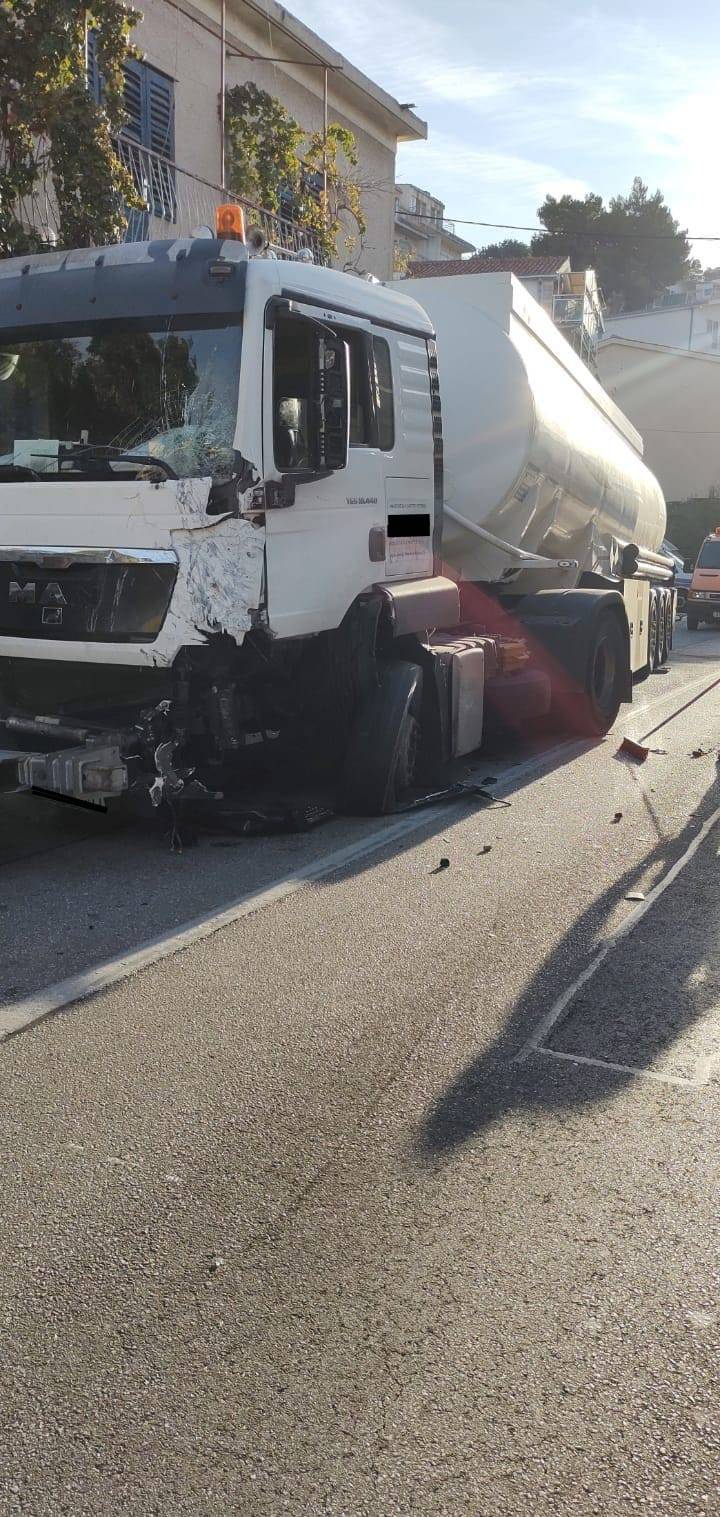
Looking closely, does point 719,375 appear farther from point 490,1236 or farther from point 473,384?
point 490,1236

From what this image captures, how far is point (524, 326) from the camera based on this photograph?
1053 cm

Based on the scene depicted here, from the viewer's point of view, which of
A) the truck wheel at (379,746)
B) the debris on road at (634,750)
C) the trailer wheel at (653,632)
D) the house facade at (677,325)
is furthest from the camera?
the house facade at (677,325)

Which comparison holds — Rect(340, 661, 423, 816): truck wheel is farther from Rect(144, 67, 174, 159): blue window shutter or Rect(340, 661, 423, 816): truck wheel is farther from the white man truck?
Rect(144, 67, 174, 159): blue window shutter

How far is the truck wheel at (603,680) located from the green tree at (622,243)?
66.9 meters

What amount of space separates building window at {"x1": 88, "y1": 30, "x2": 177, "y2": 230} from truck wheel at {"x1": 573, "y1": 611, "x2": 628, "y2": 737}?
7291mm

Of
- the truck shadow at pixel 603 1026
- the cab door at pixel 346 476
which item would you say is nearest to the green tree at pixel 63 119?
the cab door at pixel 346 476

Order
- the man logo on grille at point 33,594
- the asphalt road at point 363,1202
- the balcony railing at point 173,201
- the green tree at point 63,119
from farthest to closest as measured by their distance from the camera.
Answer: the balcony railing at point 173,201 < the green tree at point 63,119 < the man logo on grille at point 33,594 < the asphalt road at point 363,1202

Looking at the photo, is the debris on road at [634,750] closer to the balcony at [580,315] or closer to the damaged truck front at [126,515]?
the damaged truck front at [126,515]

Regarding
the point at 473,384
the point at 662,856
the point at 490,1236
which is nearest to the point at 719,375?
the point at 473,384

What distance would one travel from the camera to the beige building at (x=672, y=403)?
5034 cm

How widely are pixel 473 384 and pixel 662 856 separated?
4.48m

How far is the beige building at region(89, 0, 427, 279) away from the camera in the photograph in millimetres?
15633

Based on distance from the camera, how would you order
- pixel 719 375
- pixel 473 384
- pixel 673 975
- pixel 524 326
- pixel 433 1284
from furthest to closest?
pixel 719 375 < pixel 524 326 < pixel 473 384 < pixel 673 975 < pixel 433 1284

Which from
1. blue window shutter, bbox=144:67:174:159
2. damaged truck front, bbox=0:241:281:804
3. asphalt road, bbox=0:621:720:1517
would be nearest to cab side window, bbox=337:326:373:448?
damaged truck front, bbox=0:241:281:804
